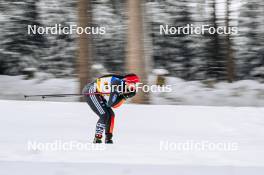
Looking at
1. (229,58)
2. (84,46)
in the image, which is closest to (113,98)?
(84,46)

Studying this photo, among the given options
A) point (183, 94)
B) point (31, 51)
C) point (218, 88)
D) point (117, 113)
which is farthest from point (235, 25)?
point (117, 113)

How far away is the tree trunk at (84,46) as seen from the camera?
37.7ft

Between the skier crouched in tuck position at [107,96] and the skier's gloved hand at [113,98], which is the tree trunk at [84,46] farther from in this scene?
the skier's gloved hand at [113,98]

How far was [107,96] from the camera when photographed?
7.20m

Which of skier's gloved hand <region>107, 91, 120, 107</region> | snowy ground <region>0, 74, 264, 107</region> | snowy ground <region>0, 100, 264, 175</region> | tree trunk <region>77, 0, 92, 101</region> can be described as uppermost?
tree trunk <region>77, 0, 92, 101</region>

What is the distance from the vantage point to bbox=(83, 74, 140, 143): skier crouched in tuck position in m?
6.86

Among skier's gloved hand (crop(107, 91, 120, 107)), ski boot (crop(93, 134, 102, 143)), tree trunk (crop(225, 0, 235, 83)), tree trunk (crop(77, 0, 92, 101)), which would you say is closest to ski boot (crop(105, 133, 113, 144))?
ski boot (crop(93, 134, 102, 143))

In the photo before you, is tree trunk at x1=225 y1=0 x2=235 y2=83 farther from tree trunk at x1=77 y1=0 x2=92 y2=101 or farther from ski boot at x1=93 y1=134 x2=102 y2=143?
ski boot at x1=93 y1=134 x2=102 y2=143

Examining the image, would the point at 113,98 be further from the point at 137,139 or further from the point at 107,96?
the point at 137,139

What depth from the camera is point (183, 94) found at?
1695 cm

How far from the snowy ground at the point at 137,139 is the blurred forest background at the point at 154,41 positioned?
8.81 meters

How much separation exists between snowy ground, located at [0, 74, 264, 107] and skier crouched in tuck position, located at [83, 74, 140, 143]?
29.3ft

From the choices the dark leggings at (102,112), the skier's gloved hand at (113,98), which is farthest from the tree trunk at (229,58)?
the skier's gloved hand at (113,98)

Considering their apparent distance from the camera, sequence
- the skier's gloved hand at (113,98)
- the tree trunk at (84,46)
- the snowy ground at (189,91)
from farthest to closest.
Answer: the snowy ground at (189,91) < the tree trunk at (84,46) < the skier's gloved hand at (113,98)
